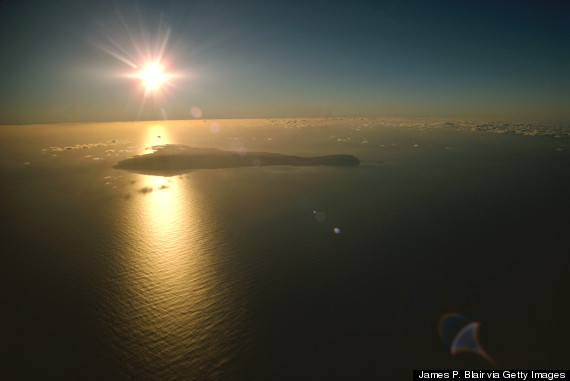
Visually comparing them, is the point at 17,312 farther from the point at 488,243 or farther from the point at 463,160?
the point at 463,160

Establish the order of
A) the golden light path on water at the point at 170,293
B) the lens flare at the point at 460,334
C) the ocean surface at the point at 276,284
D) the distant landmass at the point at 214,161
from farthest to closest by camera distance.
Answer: the distant landmass at the point at 214,161
the golden light path on water at the point at 170,293
the lens flare at the point at 460,334
the ocean surface at the point at 276,284

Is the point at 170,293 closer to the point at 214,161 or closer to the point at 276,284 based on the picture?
the point at 276,284

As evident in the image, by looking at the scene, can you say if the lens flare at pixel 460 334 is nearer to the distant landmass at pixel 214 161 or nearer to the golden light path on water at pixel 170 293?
the golden light path on water at pixel 170 293

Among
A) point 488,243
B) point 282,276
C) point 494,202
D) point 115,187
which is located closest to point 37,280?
point 282,276

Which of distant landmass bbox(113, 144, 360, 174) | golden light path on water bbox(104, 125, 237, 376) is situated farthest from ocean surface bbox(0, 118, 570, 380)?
distant landmass bbox(113, 144, 360, 174)

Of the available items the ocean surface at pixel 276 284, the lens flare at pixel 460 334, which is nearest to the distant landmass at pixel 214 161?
the ocean surface at pixel 276 284

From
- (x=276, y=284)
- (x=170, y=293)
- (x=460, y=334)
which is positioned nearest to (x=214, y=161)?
(x=170, y=293)

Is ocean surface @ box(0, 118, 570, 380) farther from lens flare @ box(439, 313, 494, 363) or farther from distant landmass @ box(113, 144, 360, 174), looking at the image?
distant landmass @ box(113, 144, 360, 174)
